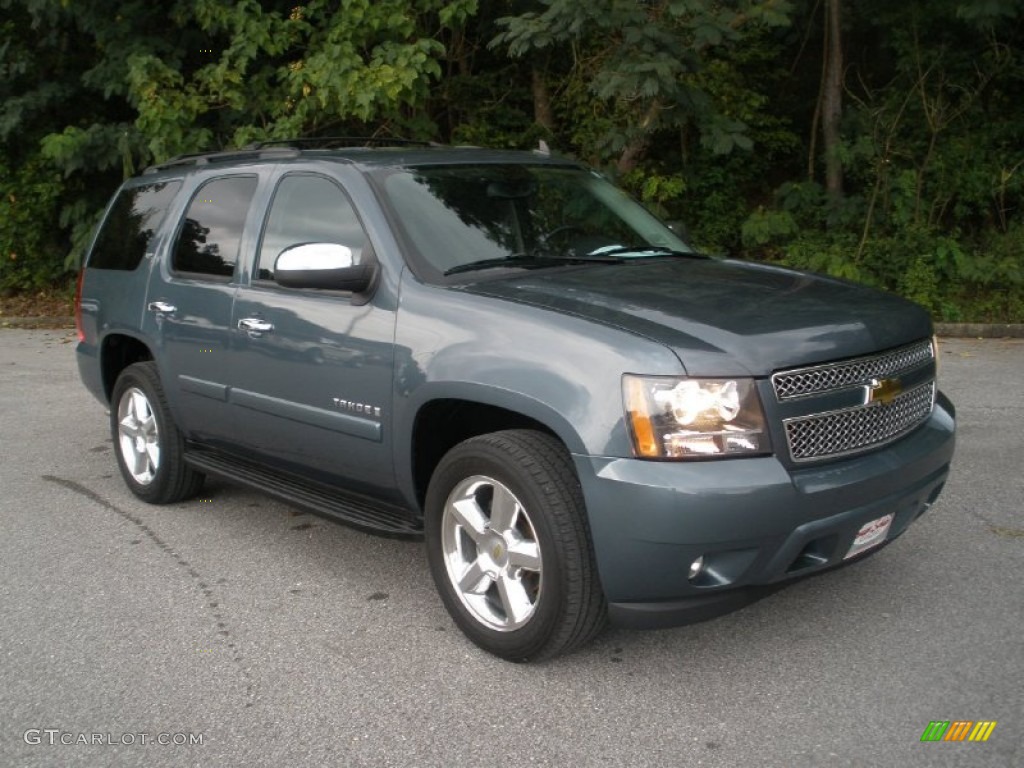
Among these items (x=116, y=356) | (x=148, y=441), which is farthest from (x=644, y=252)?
(x=116, y=356)

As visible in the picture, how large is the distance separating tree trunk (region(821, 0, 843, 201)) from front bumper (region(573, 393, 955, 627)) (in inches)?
429

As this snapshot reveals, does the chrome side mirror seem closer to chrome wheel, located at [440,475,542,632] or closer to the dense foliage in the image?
chrome wheel, located at [440,475,542,632]

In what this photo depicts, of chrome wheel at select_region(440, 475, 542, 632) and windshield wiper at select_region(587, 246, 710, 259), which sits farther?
windshield wiper at select_region(587, 246, 710, 259)

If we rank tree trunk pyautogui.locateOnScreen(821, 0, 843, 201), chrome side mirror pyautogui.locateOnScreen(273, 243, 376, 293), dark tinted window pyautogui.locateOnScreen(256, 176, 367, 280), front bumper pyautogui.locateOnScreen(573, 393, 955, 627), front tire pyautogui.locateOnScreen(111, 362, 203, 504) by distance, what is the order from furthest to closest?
tree trunk pyautogui.locateOnScreen(821, 0, 843, 201) < front tire pyautogui.locateOnScreen(111, 362, 203, 504) < dark tinted window pyautogui.locateOnScreen(256, 176, 367, 280) < chrome side mirror pyautogui.locateOnScreen(273, 243, 376, 293) < front bumper pyautogui.locateOnScreen(573, 393, 955, 627)

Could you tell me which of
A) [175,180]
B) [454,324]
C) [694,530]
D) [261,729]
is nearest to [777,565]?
[694,530]

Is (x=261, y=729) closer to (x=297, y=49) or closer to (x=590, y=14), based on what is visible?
(x=590, y=14)

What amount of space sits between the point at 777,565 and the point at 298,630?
1.87m

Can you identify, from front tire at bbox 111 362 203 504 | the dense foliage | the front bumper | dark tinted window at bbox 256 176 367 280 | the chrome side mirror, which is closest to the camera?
the front bumper

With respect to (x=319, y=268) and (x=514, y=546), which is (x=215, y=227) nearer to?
(x=319, y=268)

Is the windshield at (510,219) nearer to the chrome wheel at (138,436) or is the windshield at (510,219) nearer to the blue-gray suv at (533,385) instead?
the blue-gray suv at (533,385)

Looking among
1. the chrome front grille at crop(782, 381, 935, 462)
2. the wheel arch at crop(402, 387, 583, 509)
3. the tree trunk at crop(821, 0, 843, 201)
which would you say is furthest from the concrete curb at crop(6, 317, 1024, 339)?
the wheel arch at crop(402, 387, 583, 509)

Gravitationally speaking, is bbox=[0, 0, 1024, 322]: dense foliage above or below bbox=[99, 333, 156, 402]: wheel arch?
above

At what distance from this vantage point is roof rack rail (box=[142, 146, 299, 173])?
200 inches

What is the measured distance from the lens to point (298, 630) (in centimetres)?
412
